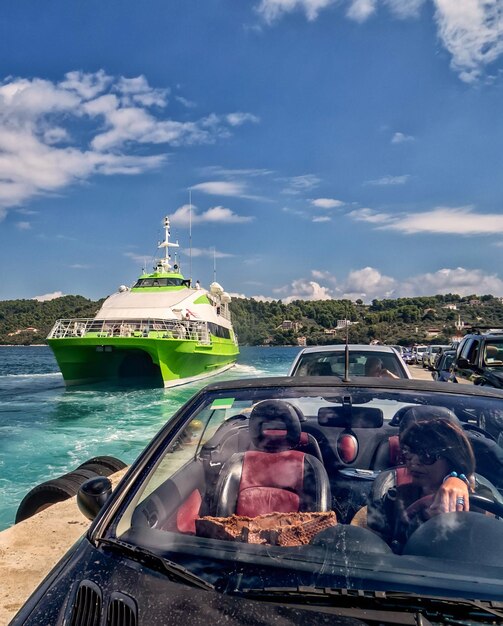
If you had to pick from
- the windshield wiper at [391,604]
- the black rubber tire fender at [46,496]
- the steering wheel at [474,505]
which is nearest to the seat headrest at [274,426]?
the steering wheel at [474,505]

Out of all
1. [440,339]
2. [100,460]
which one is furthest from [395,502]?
[440,339]

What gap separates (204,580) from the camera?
1793 mm

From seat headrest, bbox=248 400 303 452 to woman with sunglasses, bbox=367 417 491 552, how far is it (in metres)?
0.52

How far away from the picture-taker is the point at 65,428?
1712 centimetres

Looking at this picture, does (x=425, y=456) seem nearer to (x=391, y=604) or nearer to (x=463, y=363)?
(x=391, y=604)

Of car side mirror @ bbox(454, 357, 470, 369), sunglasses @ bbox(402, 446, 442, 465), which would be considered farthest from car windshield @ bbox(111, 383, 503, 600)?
car side mirror @ bbox(454, 357, 470, 369)

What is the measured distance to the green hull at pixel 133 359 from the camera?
26062mm

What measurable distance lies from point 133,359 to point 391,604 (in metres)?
31.5

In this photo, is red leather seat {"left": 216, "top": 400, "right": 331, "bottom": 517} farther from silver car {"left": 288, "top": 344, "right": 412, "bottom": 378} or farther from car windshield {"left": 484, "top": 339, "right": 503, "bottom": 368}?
car windshield {"left": 484, "top": 339, "right": 503, "bottom": 368}

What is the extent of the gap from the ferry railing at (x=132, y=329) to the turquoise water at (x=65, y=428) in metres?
2.66

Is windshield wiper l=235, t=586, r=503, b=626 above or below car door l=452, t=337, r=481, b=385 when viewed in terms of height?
below

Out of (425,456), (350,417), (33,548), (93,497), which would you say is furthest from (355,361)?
(93,497)

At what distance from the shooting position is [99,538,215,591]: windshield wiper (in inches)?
69.7

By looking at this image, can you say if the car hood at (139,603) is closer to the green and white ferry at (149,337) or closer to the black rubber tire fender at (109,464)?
the black rubber tire fender at (109,464)
